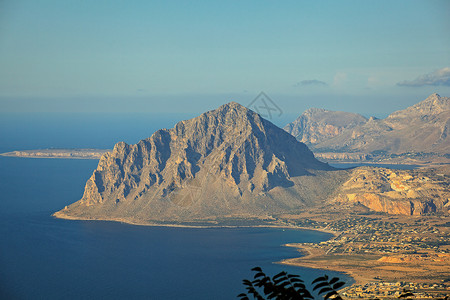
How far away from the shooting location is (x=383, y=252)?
14712 centimetres

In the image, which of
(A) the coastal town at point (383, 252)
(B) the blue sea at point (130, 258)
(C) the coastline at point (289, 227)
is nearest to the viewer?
(A) the coastal town at point (383, 252)

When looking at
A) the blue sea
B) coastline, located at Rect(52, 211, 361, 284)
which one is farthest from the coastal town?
the blue sea

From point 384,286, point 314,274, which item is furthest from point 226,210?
point 384,286

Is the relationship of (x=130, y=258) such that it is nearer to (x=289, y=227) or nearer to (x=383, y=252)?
(x=289, y=227)

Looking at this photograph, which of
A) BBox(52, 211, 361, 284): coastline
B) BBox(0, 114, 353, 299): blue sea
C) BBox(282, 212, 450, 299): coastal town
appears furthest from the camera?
BBox(52, 211, 361, 284): coastline

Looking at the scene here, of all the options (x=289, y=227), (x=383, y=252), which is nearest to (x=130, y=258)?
(x=289, y=227)

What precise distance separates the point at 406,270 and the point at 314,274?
64.3 feet

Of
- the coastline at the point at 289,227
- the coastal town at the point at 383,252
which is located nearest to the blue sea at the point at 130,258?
the coastline at the point at 289,227

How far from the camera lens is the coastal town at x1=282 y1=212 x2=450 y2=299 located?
116750 millimetres

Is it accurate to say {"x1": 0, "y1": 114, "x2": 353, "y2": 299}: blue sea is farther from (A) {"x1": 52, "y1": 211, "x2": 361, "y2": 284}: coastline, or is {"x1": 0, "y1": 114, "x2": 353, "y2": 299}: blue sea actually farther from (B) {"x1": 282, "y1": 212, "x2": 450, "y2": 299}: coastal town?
(B) {"x1": 282, "y1": 212, "x2": 450, "y2": 299}: coastal town

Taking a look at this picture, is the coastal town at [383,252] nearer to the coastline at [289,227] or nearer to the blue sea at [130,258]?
the coastline at [289,227]

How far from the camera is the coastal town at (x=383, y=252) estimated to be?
117 meters

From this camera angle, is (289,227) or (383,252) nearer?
(383,252)

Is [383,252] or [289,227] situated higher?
[289,227]
